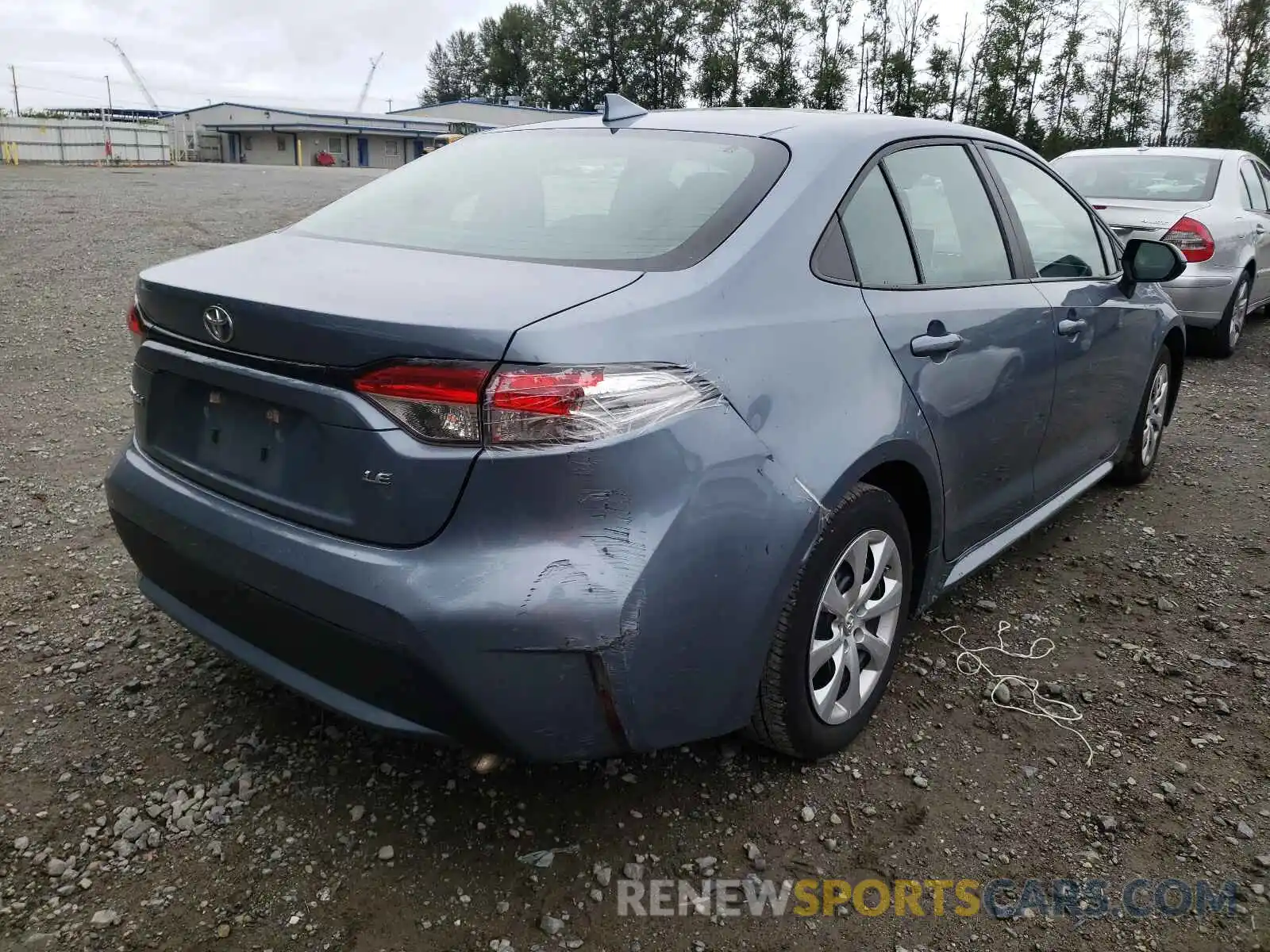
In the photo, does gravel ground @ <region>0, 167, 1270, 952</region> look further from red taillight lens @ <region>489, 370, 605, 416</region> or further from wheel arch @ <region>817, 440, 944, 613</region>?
red taillight lens @ <region>489, 370, 605, 416</region>

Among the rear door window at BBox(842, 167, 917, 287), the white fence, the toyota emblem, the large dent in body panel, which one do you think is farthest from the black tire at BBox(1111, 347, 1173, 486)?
the white fence

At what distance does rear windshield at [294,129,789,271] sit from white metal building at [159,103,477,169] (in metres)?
71.3

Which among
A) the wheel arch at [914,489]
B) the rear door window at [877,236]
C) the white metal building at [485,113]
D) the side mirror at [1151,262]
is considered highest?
the white metal building at [485,113]

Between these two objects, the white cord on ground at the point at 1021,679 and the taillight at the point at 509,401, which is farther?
the white cord on ground at the point at 1021,679

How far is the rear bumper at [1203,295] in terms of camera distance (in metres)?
→ 7.18

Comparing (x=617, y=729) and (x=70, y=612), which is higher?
(x=617, y=729)

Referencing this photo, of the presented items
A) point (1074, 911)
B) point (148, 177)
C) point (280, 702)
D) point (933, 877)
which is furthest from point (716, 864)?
point (148, 177)

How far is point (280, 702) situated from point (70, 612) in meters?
0.99

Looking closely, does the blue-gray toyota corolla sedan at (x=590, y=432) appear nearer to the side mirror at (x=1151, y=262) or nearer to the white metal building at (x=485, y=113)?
the side mirror at (x=1151, y=262)

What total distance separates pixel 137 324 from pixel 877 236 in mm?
1866

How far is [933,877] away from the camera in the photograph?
2.21 metres

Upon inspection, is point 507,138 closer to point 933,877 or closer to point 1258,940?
point 933,877

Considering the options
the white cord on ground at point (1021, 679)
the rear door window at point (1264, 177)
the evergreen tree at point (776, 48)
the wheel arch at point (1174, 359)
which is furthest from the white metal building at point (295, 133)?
the white cord on ground at point (1021, 679)

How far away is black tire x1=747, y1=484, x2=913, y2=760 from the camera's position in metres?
2.21
